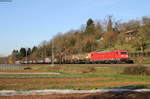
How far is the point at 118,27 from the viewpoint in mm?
101250

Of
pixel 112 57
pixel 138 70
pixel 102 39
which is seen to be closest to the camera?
pixel 138 70

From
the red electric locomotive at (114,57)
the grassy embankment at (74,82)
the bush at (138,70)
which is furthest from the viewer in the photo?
the red electric locomotive at (114,57)

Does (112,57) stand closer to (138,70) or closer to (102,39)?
(138,70)

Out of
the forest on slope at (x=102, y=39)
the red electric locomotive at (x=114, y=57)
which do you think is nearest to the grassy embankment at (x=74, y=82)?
the red electric locomotive at (x=114, y=57)

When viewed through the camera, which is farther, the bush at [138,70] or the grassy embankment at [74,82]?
the bush at [138,70]

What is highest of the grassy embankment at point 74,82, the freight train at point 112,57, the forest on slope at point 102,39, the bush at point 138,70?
the forest on slope at point 102,39

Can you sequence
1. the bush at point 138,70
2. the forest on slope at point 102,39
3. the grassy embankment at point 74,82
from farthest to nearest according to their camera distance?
the forest on slope at point 102,39
the bush at point 138,70
the grassy embankment at point 74,82

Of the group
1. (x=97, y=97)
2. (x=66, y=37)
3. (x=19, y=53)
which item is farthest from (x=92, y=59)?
(x=19, y=53)

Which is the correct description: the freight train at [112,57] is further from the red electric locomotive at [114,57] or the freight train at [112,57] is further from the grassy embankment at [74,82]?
the grassy embankment at [74,82]

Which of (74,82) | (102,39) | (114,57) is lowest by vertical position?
(74,82)

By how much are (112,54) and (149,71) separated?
79.2 ft

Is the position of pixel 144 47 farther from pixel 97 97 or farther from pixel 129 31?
pixel 97 97

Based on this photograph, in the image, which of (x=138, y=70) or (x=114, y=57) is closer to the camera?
(x=138, y=70)

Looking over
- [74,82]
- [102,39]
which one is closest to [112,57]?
[74,82]
